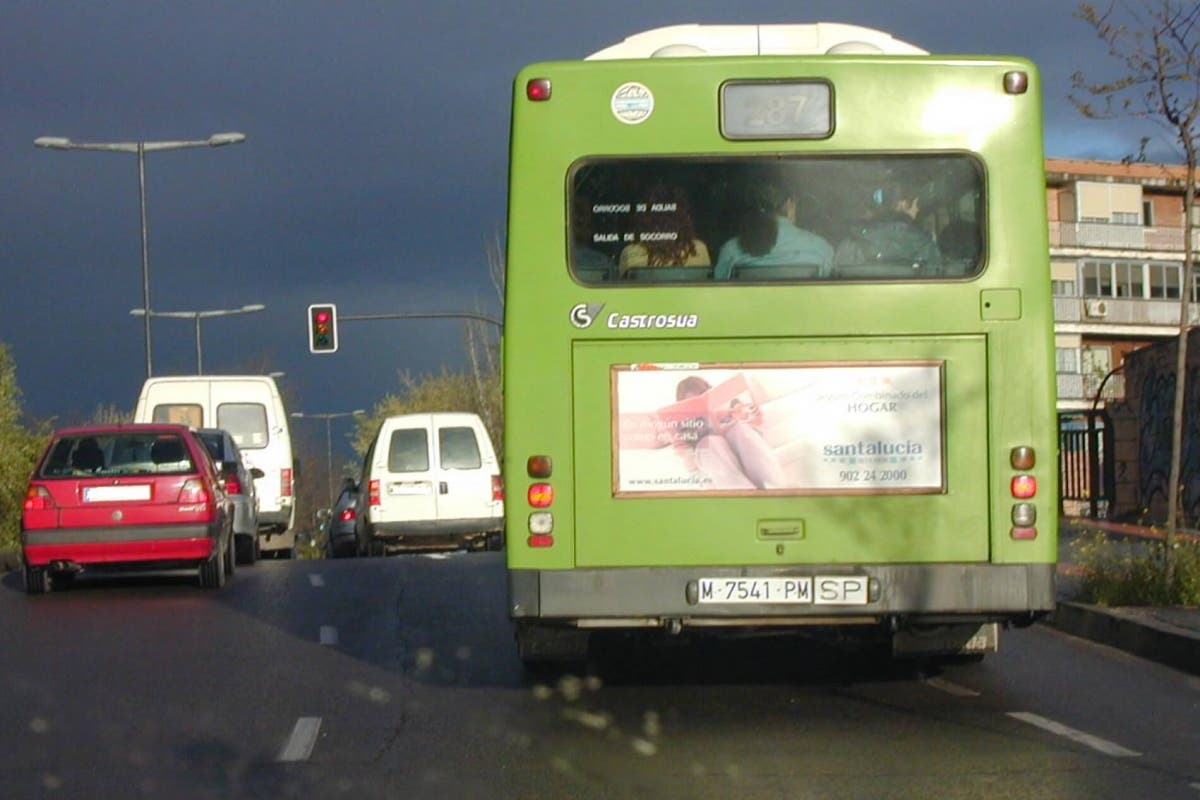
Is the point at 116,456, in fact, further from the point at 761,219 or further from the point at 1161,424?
the point at 1161,424

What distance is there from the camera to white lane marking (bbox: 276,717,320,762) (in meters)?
9.11

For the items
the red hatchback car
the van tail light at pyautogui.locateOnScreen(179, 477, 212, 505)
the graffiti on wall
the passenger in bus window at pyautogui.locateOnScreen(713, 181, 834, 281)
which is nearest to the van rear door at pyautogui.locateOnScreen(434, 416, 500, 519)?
the red hatchback car

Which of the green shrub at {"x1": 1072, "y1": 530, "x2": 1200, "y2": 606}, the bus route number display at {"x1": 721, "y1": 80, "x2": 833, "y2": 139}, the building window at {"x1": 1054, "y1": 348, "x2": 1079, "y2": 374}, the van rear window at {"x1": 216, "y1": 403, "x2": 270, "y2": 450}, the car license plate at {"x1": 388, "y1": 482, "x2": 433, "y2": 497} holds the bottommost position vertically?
the green shrub at {"x1": 1072, "y1": 530, "x2": 1200, "y2": 606}

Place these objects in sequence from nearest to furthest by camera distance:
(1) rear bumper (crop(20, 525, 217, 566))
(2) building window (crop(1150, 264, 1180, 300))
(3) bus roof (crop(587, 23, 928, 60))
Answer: (3) bus roof (crop(587, 23, 928, 60)) < (1) rear bumper (crop(20, 525, 217, 566)) < (2) building window (crop(1150, 264, 1180, 300))

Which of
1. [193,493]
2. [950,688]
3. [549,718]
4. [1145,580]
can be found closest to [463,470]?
[193,493]

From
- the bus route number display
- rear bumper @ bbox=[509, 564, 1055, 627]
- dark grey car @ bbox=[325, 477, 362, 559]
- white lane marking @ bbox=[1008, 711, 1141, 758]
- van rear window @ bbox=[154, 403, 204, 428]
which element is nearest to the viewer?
white lane marking @ bbox=[1008, 711, 1141, 758]

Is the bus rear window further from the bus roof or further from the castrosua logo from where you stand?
the bus roof

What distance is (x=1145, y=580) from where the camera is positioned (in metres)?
14.4

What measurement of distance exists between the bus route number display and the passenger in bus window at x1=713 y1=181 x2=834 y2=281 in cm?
29

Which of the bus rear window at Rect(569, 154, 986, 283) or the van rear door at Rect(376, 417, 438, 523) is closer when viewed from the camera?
the bus rear window at Rect(569, 154, 986, 283)

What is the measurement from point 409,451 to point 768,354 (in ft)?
54.9

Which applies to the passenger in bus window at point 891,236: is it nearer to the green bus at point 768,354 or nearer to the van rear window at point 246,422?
the green bus at point 768,354

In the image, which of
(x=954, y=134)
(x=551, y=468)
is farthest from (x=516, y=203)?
(x=954, y=134)

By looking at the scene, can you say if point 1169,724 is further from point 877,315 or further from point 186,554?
point 186,554
